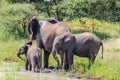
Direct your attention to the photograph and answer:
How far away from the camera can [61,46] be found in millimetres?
11500

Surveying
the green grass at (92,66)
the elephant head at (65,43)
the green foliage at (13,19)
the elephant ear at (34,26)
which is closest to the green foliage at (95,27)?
the green foliage at (13,19)

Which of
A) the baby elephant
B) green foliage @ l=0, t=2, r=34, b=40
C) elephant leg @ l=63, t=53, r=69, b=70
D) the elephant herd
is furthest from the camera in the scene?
green foliage @ l=0, t=2, r=34, b=40

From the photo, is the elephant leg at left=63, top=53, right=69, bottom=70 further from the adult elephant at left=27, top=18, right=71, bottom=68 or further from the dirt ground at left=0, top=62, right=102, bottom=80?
the adult elephant at left=27, top=18, right=71, bottom=68

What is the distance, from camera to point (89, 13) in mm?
25812

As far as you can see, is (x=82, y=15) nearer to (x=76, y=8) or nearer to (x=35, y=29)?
(x=76, y=8)

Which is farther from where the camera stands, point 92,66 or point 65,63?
point 65,63

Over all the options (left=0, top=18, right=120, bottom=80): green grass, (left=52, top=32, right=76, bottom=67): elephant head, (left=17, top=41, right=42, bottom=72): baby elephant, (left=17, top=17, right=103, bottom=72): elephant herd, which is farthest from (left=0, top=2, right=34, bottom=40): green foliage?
(left=52, top=32, right=76, bottom=67): elephant head

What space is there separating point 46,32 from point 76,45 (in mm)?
1259

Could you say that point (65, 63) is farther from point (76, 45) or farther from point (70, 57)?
point (76, 45)

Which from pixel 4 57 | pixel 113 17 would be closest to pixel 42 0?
pixel 113 17

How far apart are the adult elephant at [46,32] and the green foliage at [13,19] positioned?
360 inches

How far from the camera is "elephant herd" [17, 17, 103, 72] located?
37.6 ft

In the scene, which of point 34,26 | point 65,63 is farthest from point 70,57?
point 34,26

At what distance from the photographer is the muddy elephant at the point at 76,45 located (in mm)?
11461
